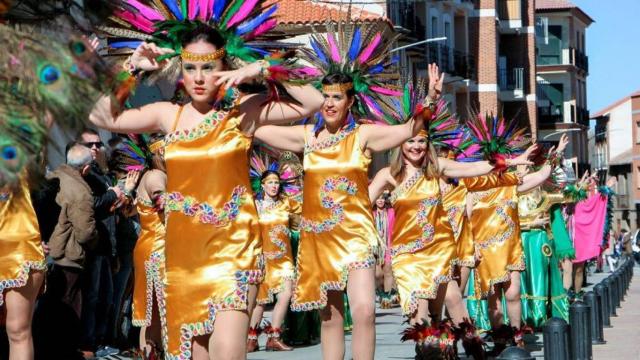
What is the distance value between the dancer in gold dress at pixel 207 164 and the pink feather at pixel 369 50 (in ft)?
10.4

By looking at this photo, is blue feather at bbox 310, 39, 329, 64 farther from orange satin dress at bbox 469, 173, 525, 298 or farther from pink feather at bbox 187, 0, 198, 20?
orange satin dress at bbox 469, 173, 525, 298

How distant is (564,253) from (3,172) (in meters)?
19.1

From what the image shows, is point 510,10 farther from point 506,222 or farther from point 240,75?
point 240,75

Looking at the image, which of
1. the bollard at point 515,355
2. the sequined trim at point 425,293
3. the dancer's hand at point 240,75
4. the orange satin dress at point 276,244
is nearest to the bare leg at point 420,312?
the sequined trim at point 425,293

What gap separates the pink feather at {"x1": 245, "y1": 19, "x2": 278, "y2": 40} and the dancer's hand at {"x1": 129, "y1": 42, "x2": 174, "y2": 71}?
52 centimetres

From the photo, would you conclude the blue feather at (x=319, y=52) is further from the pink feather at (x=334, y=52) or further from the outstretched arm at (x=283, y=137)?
the outstretched arm at (x=283, y=137)

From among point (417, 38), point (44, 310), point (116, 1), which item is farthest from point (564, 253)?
point (417, 38)

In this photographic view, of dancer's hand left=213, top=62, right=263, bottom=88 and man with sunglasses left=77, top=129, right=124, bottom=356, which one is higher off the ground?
dancer's hand left=213, top=62, right=263, bottom=88

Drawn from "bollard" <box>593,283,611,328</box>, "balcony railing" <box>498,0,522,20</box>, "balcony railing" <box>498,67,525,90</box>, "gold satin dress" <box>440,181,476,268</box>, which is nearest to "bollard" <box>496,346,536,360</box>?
"gold satin dress" <box>440,181,476,268</box>

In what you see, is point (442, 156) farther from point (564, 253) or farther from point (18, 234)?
point (564, 253)

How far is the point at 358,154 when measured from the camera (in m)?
10.4

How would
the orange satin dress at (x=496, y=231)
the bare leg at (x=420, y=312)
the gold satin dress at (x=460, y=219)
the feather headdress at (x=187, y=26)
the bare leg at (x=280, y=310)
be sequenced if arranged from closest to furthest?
1. the feather headdress at (x=187, y=26)
2. the bare leg at (x=420, y=312)
3. the gold satin dress at (x=460, y=219)
4. the orange satin dress at (x=496, y=231)
5. the bare leg at (x=280, y=310)

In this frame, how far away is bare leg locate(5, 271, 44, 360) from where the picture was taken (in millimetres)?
9930

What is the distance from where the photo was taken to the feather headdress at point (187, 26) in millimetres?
8023
